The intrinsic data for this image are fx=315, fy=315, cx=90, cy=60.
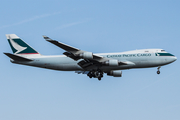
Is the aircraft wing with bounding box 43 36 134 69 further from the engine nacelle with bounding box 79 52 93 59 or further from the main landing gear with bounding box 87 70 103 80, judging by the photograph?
the main landing gear with bounding box 87 70 103 80

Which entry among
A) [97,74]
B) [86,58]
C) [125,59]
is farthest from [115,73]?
[86,58]

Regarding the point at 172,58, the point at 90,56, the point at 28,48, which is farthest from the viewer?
the point at 28,48

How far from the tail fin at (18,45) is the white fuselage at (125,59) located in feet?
9.97

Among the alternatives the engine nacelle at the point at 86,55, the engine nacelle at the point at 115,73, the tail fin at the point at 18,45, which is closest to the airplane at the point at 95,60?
the engine nacelle at the point at 86,55

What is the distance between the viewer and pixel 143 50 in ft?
174

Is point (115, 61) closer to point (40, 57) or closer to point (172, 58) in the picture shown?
point (172, 58)

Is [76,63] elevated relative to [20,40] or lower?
lower

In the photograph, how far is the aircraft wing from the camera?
4878 cm

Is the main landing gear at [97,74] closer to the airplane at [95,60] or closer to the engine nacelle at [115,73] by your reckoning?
the airplane at [95,60]

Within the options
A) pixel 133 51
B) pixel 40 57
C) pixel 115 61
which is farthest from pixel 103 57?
pixel 40 57

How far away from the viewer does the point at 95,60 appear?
5141 centimetres

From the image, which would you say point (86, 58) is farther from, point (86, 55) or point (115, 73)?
point (115, 73)

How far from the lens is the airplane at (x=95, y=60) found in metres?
50.4

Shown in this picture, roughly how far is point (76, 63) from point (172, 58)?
16.1 meters
